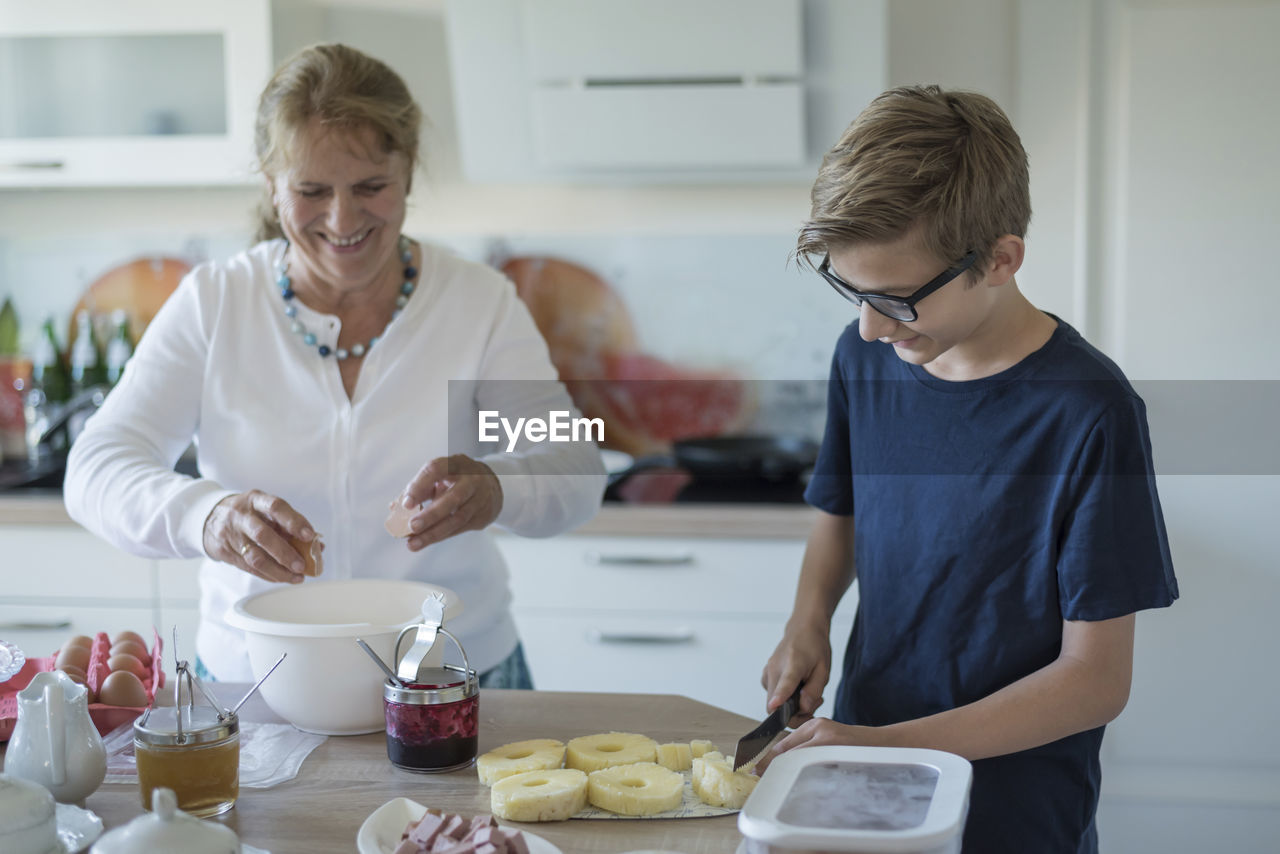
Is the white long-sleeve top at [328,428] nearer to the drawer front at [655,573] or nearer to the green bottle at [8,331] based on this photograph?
the drawer front at [655,573]

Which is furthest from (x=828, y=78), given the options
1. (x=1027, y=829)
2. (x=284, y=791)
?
(x=284, y=791)

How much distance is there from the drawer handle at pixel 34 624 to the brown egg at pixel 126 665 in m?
1.37

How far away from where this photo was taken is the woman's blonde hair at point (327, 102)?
1540 millimetres

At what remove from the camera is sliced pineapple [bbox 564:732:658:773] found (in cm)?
115

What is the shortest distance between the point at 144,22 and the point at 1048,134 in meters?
2.02

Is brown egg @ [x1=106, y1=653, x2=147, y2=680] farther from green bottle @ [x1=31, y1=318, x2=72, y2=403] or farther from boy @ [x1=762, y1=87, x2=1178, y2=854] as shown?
green bottle @ [x1=31, y1=318, x2=72, y2=403]

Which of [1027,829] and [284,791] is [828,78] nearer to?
[1027,829]

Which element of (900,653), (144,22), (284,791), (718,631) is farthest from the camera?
(144,22)

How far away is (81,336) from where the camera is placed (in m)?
2.99

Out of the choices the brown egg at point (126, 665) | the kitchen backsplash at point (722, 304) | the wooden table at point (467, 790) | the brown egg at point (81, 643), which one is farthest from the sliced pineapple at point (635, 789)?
the kitchen backsplash at point (722, 304)

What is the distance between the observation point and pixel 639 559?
2516mm

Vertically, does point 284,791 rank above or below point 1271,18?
below

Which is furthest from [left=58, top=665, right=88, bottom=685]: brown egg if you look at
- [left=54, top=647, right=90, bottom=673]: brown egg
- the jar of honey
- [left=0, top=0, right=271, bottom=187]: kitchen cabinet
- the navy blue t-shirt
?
[left=0, top=0, right=271, bottom=187]: kitchen cabinet
